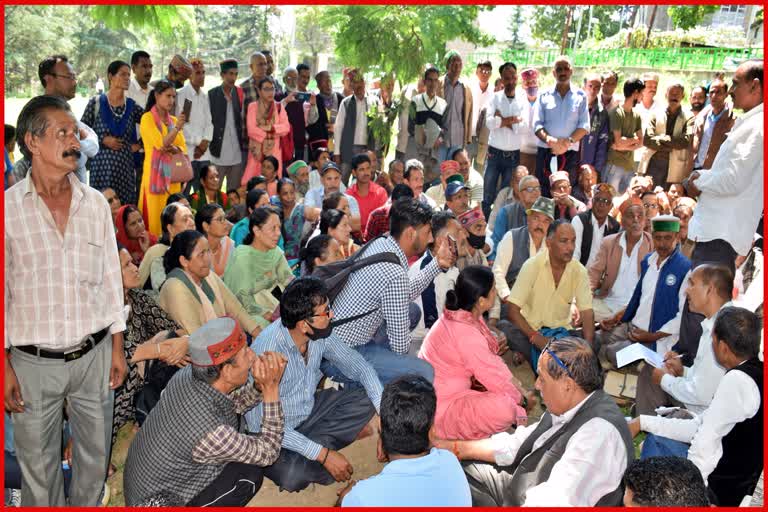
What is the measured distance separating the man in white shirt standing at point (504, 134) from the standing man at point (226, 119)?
3.14 metres

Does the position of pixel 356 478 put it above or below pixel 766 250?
below

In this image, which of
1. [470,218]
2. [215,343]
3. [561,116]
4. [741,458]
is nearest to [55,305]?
[215,343]

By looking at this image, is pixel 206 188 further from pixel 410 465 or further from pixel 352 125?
pixel 410 465

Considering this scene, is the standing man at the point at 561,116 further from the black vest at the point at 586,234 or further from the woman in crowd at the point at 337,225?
the woman in crowd at the point at 337,225

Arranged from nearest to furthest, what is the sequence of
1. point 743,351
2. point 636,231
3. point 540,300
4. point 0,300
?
point 0,300 → point 743,351 → point 540,300 → point 636,231

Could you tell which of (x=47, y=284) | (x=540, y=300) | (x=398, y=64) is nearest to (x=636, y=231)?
(x=540, y=300)

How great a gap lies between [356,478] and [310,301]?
1.21 metres

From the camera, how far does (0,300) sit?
258 cm

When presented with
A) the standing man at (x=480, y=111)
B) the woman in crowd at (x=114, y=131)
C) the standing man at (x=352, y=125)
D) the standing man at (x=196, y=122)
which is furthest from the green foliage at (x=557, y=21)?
the woman in crowd at (x=114, y=131)

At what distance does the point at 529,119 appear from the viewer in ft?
26.2

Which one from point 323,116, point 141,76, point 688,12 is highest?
point 688,12

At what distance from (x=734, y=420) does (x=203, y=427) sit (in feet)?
7.54

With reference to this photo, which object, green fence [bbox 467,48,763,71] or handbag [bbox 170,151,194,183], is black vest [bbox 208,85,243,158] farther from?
green fence [bbox 467,48,763,71]

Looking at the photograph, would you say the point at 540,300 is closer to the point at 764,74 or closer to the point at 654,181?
the point at 764,74
